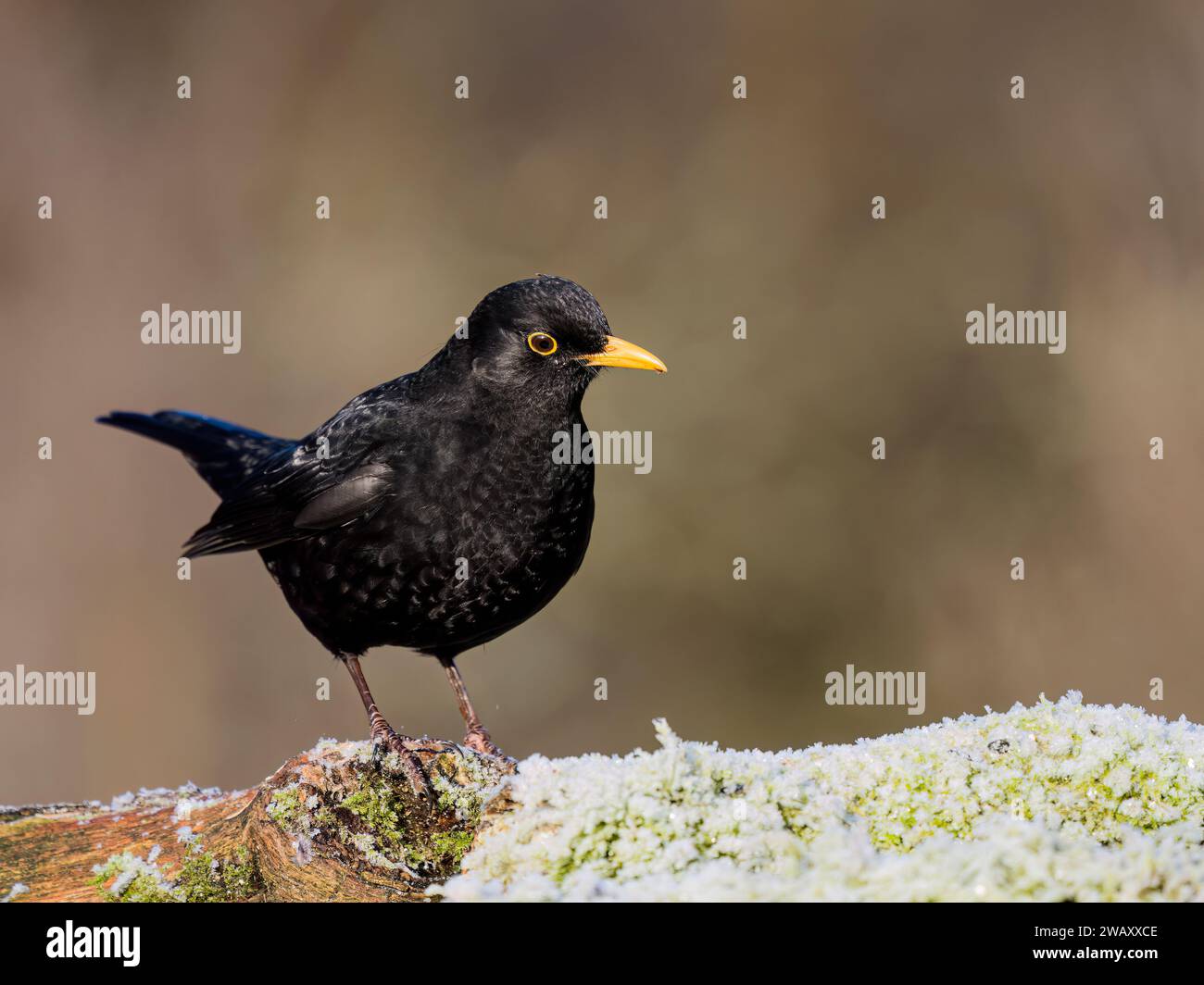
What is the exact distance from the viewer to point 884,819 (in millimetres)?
3135

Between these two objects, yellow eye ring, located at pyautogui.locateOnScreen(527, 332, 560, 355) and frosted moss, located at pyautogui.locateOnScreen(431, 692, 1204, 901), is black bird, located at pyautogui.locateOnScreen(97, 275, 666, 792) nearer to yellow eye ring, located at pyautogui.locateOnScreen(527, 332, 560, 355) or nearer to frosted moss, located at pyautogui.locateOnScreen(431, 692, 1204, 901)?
yellow eye ring, located at pyautogui.locateOnScreen(527, 332, 560, 355)

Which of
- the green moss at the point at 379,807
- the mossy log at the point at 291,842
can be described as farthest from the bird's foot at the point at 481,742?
the green moss at the point at 379,807

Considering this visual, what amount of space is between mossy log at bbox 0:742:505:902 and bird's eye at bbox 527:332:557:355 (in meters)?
1.61

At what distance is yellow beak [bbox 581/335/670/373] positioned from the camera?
175 inches

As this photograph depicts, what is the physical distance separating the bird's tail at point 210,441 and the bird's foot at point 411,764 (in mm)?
2599

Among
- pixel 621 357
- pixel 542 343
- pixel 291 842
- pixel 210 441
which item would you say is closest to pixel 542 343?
pixel 542 343

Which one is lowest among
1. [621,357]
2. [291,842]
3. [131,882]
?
[131,882]

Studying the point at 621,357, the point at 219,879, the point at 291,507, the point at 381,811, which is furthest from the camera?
the point at 291,507

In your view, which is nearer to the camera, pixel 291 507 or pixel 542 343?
pixel 542 343

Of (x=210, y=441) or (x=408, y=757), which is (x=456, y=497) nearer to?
(x=408, y=757)

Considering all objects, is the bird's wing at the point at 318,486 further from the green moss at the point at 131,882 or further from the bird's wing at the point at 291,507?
the green moss at the point at 131,882

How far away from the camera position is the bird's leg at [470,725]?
4633 mm

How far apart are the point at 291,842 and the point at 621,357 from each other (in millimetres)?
2180
